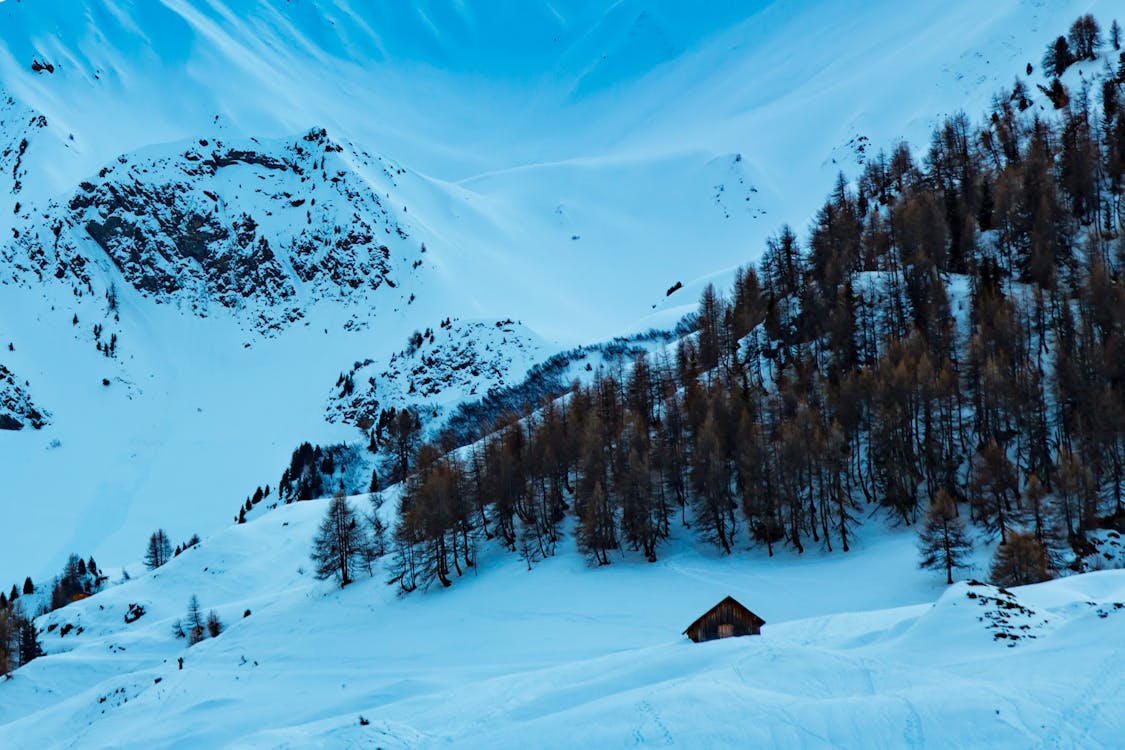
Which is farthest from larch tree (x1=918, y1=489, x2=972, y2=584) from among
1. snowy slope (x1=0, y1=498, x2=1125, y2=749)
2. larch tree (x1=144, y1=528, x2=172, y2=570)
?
larch tree (x1=144, y1=528, x2=172, y2=570)

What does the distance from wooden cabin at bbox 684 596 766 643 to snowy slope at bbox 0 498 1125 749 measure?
104cm

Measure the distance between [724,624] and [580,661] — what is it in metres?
6.69

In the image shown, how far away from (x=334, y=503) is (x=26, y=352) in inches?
5174

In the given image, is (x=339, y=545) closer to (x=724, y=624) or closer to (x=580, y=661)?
(x=580, y=661)

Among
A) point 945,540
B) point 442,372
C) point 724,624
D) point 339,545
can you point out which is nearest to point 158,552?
point 339,545

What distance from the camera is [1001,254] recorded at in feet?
258

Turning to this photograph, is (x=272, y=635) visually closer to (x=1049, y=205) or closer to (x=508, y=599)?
(x=508, y=599)

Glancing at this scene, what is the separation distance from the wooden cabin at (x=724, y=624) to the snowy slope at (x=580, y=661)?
1.04 m

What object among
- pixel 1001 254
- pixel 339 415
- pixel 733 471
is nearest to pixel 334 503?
pixel 733 471

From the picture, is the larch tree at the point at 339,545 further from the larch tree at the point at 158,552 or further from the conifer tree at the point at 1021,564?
the conifer tree at the point at 1021,564

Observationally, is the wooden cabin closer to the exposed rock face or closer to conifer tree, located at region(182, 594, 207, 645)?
conifer tree, located at region(182, 594, 207, 645)

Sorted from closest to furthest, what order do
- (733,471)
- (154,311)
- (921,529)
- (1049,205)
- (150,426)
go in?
1. (921,529)
2. (733,471)
3. (1049,205)
4. (150,426)
5. (154,311)

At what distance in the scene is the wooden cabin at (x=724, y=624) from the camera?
36.9 meters

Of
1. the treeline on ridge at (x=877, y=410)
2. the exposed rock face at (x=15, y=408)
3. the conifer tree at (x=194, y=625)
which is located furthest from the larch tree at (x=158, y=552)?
the exposed rock face at (x=15, y=408)
